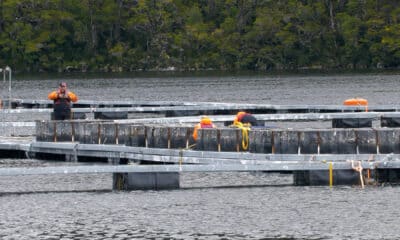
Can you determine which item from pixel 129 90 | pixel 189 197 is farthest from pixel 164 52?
pixel 189 197

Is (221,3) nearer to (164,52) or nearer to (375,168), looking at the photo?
(164,52)

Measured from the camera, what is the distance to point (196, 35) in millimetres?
156375

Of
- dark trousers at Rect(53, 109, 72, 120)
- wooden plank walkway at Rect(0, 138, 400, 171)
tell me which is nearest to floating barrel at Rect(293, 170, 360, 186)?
wooden plank walkway at Rect(0, 138, 400, 171)

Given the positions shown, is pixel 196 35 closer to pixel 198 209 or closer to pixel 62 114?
pixel 62 114

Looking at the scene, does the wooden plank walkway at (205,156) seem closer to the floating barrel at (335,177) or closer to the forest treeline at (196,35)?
the floating barrel at (335,177)

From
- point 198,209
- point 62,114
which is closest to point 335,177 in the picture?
point 198,209

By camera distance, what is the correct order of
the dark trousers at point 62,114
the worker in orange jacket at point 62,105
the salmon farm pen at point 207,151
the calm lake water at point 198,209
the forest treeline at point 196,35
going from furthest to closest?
the forest treeline at point 196,35, the dark trousers at point 62,114, the worker in orange jacket at point 62,105, the salmon farm pen at point 207,151, the calm lake water at point 198,209

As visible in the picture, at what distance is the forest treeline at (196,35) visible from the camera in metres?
153

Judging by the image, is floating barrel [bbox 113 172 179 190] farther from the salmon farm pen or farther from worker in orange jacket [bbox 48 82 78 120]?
worker in orange jacket [bbox 48 82 78 120]

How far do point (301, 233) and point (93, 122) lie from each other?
678 inches

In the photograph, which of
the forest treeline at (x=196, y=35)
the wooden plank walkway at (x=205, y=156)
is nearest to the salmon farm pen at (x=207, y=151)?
the wooden plank walkway at (x=205, y=156)

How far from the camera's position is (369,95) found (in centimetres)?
9606

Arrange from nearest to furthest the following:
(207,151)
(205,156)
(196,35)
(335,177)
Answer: (335,177) < (205,156) < (207,151) < (196,35)

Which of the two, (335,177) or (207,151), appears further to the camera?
(207,151)
